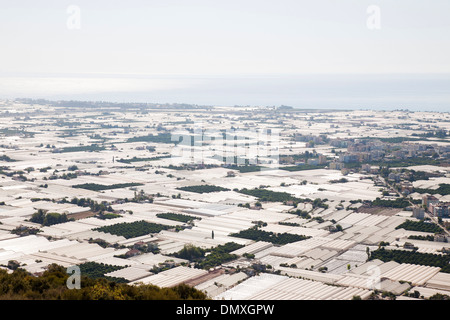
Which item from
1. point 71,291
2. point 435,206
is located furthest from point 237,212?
point 71,291

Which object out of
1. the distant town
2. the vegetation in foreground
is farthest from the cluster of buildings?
the vegetation in foreground

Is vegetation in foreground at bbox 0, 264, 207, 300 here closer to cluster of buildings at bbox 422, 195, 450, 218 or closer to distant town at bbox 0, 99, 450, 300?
distant town at bbox 0, 99, 450, 300

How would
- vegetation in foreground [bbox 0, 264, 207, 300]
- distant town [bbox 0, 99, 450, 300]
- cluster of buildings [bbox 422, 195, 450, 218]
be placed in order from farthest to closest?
cluster of buildings [bbox 422, 195, 450, 218] < distant town [bbox 0, 99, 450, 300] < vegetation in foreground [bbox 0, 264, 207, 300]

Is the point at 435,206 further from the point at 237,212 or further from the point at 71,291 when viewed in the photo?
the point at 71,291

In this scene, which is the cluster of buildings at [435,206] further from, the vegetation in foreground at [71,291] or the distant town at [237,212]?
the vegetation in foreground at [71,291]

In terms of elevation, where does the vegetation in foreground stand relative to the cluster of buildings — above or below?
above

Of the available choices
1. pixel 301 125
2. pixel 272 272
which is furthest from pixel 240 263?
pixel 301 125
